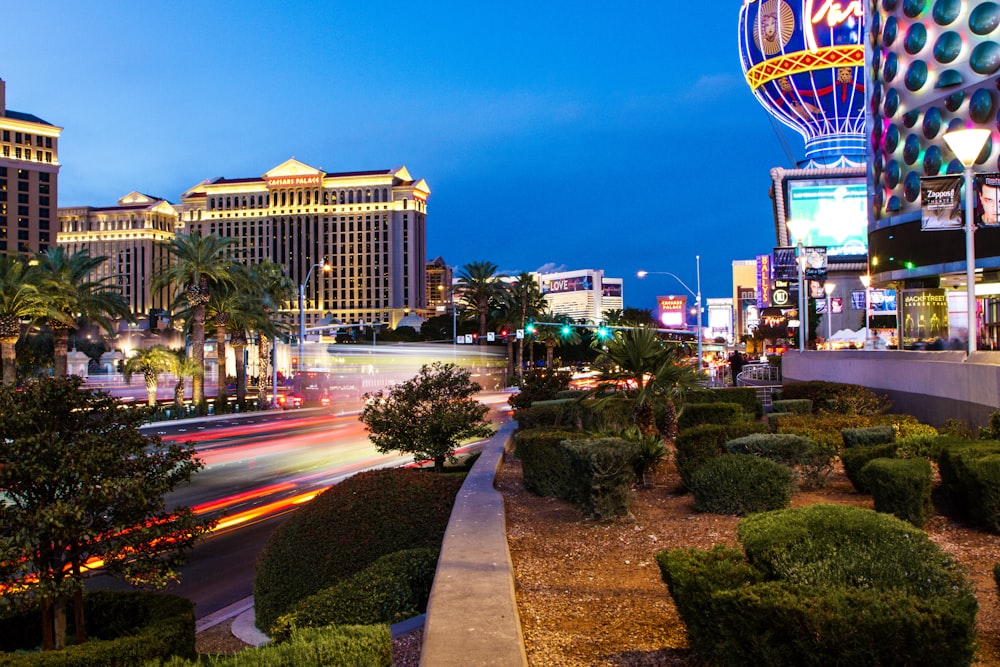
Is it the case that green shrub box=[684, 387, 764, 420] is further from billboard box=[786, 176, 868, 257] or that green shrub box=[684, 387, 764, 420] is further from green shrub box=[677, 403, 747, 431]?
billboard box=[786, 176, 868, 257]

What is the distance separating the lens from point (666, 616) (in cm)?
601

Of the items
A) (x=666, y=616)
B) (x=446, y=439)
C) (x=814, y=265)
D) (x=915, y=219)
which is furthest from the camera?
(x=814, y=265)

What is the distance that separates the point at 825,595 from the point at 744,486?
509cm

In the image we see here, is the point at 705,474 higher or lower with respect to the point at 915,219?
lower

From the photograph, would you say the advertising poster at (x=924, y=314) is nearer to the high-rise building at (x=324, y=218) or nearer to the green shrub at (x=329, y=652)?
the green shrub at (x=329, y=652)

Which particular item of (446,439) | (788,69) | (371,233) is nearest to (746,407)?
(446,439)

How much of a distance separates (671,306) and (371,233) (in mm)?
127293

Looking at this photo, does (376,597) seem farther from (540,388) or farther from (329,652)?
(540,388)

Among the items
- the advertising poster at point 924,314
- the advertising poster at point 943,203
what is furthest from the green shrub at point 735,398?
the advertising poster at point 924,314

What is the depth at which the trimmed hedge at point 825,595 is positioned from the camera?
382cm

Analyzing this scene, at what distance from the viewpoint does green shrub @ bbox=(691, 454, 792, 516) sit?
29.8 ft

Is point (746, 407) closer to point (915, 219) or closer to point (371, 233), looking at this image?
point (915, 219)


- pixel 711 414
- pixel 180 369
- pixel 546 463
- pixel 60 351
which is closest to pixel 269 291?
pixel 180 369

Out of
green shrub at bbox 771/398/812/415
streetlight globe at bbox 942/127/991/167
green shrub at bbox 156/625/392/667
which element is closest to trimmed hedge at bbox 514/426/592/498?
green shrub at bbox 156/625/392/667
